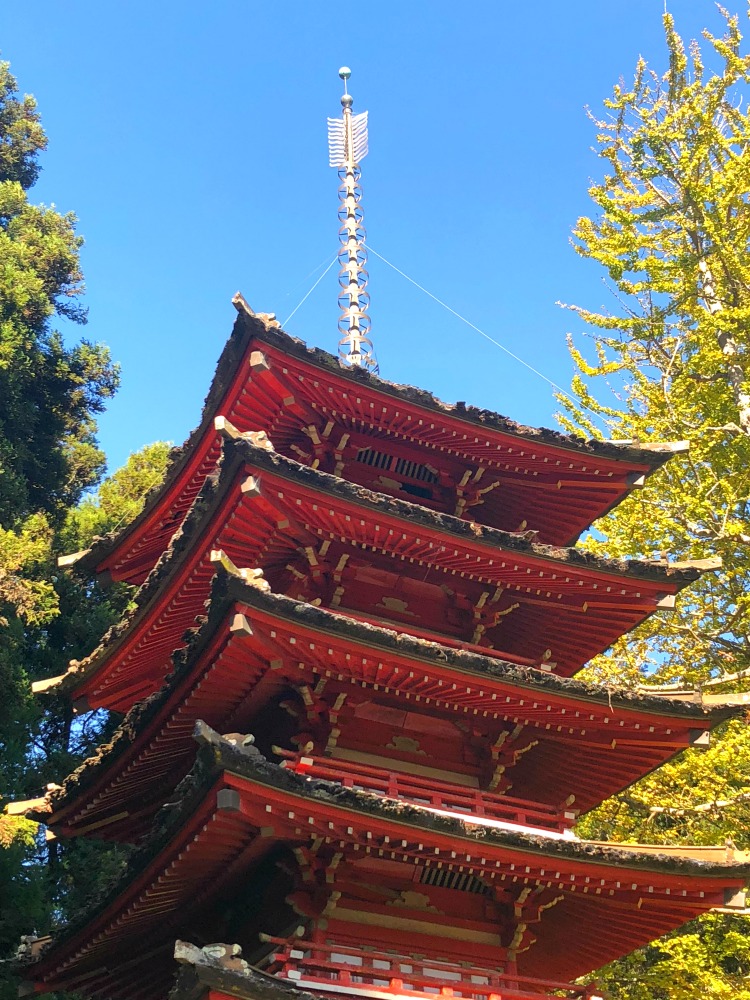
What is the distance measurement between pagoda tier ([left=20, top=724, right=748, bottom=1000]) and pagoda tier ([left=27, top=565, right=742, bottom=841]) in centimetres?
73

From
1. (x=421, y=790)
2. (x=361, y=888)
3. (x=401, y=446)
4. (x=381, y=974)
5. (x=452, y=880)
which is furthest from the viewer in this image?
(x=401, y=446)

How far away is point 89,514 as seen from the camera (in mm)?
21578

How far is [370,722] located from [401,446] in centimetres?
357

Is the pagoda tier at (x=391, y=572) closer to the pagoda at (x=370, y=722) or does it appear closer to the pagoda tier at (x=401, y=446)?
the pagoda at (x=370, y=722)

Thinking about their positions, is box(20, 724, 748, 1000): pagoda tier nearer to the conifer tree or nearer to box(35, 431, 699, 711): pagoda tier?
box(35, 431, 699, 711): pagoda tier

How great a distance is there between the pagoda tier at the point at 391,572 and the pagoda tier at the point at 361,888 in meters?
2.51

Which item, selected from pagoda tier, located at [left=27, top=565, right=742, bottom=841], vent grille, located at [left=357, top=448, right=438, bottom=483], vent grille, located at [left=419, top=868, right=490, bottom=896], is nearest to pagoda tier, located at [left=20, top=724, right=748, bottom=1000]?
vent grille, located at [left=419, top=868, right=490, bottom=896]

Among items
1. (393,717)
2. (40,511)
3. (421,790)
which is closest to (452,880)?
(421,790)

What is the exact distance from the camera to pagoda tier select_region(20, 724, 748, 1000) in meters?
7.71

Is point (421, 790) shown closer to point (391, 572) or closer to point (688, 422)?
point (391, 572)

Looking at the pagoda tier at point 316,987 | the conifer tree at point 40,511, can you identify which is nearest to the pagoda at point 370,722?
the pagoda tier at point 316,987

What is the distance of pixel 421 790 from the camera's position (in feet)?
29.0

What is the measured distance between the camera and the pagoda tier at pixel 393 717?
8469 mm

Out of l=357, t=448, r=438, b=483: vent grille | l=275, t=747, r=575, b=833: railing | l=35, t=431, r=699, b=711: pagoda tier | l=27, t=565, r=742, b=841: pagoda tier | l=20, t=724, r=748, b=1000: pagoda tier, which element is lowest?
l=20, t=724, r=748, b=1000: pagoda tier
